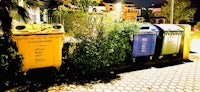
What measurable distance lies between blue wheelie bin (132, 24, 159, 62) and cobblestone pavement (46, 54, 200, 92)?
0.58 meters

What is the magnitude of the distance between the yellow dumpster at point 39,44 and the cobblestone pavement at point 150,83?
801mm

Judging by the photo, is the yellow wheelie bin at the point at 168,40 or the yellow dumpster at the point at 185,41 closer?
the yellow wheelie bin at the point at 168,40

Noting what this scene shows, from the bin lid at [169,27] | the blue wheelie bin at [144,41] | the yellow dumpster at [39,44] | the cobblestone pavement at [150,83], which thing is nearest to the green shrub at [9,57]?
the yellow dumpster at [39,44]

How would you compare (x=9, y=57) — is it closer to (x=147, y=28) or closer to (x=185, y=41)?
(x=147, y=28)

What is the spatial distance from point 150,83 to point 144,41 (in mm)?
1957

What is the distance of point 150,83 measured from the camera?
20.7 feet

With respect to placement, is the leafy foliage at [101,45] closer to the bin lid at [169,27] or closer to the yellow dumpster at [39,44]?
the yellow dumpster at [39,44]

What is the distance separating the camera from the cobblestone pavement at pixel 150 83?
5815mm

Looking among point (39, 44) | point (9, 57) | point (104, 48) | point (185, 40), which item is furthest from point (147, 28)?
point (9, 57)

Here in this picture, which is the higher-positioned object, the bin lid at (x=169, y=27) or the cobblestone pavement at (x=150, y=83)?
the bin lid at (x=169, y=27)

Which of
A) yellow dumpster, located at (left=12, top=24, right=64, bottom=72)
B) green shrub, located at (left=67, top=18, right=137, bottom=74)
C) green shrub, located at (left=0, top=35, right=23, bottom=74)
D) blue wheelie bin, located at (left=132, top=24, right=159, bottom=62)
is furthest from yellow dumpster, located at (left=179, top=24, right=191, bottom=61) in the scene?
green shrub, located at (left=0, top=35, right=23, bottom=74)

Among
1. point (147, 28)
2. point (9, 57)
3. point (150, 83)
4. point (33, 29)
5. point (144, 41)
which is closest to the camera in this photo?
point (9, 57)

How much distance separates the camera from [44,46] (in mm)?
6137

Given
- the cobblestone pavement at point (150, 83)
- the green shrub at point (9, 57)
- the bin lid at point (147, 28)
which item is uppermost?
the bin lid at point (147, 28)
